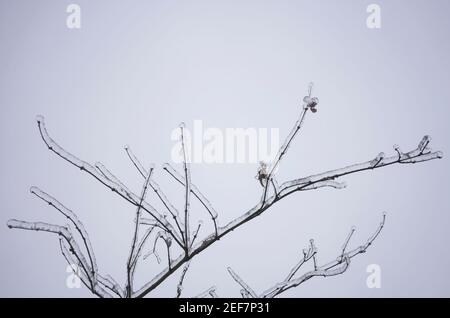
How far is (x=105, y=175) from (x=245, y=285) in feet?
3.44

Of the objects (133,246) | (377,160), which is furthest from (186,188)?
(377,160)

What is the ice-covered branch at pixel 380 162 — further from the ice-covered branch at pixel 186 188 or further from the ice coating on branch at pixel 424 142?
the ice-covered branch at pixel 186 188

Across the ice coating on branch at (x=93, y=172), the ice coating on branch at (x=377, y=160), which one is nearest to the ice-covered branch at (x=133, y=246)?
the ice coating on branch at (x=93, y=172)

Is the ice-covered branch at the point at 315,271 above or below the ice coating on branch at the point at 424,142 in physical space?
below

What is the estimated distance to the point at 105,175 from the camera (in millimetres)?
1494

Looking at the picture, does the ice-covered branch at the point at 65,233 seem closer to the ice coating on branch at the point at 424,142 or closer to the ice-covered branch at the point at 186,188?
the ice-covered branch at the point at 186,188

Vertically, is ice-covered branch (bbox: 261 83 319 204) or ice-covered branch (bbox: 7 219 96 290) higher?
ice-covered branch (bbox: 261 83 319 204)

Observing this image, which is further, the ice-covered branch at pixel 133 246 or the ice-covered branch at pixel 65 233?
the ice-covered branch at pixel 133 246

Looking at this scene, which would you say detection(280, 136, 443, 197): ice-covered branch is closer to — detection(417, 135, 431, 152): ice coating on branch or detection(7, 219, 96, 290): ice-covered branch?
detection(417, 135, 431, 152): ice coating on branch

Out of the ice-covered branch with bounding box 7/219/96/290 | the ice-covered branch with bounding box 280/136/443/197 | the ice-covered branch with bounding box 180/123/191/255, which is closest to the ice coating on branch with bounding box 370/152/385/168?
the ice-covered branch with bounding box 280/136/443/197

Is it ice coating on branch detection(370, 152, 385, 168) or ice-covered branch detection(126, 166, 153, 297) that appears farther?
ice-covered branch detection(126, 166, 153, 297)
